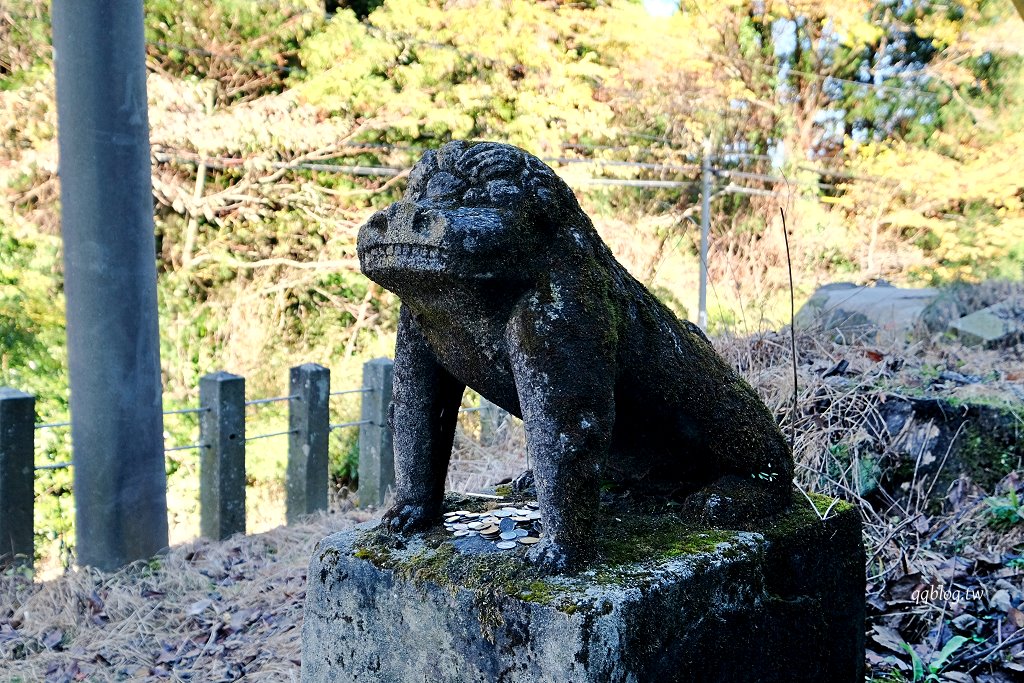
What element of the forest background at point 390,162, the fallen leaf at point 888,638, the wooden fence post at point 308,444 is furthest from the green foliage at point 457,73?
the fallen leaf at point 888,638

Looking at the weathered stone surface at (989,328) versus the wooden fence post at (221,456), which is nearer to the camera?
the wooden fence post at (221,456)

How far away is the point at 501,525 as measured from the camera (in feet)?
6.26

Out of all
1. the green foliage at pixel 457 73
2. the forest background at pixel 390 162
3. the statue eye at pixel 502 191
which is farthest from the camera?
the green foliage at pixel 457 73

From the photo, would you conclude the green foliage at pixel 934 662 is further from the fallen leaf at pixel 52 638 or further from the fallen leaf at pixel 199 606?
the fallen leaf at pixel 52 638

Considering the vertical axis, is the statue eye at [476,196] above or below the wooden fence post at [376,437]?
above

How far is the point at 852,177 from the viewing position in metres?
13.3

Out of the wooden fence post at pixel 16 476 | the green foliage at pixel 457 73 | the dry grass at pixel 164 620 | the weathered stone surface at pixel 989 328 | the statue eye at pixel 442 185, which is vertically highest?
the green foliage at pixel 457 73

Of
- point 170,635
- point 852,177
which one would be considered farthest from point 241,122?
point 852,177

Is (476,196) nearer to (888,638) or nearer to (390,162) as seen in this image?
(888,638)

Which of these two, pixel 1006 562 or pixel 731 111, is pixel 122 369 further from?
pixel 731 111

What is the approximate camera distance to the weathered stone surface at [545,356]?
161cm

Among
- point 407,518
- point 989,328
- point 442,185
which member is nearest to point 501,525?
point 407,518

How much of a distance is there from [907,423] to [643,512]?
78.1 inches

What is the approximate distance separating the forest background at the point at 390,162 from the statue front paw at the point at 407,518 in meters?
3.46
